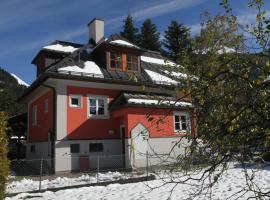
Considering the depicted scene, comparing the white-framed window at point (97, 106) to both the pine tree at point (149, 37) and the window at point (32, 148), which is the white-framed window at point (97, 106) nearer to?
the window at point (32, 148)

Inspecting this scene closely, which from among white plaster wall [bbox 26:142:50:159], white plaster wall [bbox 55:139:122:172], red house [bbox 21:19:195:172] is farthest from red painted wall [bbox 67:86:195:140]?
white plaster wall [bbox 26:142:50:159]

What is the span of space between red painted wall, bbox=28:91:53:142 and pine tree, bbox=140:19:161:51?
29.4 meters

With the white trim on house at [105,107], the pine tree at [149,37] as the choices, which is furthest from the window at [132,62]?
the pine tree at [149,37]

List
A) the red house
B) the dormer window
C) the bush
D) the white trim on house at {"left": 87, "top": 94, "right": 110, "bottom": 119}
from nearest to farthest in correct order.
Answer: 1. the bush
2. the red house
3. the white trim on house at {"left": 87, "top": 94, "right": 110, "bottom": 119}
4. the dormer window

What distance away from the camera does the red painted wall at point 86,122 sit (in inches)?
715

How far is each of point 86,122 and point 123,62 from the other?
5183 millimetres

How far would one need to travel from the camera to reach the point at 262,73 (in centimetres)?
282

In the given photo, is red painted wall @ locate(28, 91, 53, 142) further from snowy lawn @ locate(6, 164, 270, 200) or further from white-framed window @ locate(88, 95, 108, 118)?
snowy lawn @ locate(6, 164, 270, 200)

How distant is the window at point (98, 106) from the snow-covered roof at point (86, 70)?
145 cm

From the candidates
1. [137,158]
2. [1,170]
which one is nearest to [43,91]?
[137,158]

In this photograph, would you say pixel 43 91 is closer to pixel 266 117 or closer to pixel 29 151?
pixel 29 151

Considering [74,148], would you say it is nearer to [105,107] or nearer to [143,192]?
[105,107]

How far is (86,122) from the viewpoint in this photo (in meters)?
18.7

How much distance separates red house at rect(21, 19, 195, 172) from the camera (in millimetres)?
17625
